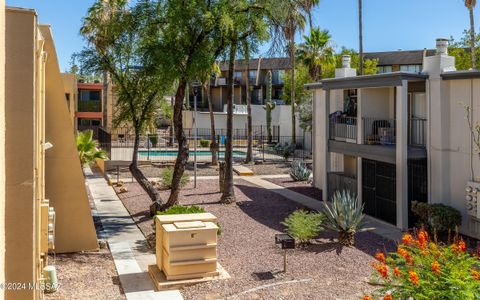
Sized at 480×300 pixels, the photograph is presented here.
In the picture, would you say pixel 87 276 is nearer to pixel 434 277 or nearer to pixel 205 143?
pixel 434 277

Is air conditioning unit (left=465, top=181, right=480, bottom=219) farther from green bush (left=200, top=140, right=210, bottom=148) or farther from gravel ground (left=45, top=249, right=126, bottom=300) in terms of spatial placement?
green bush (left=200, top=140, right=210, bottom=148)

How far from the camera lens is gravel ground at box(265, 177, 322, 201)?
2207 centimetres

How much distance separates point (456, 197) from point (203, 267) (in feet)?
27.1

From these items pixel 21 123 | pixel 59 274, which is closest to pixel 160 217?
pixel 59 274

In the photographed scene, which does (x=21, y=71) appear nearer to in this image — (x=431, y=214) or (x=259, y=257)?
(x=259, y=257)

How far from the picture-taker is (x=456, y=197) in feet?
47.8

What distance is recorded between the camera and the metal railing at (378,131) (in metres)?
17.4

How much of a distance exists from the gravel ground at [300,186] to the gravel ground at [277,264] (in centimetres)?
491

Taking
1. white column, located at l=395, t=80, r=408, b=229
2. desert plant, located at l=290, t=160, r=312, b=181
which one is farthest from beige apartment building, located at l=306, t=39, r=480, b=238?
desert plant, located at l=290, t=160, r=312, b=181

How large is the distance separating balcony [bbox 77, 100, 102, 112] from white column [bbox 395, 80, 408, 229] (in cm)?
3661

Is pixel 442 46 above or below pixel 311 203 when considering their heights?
above

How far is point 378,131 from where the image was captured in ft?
58.5

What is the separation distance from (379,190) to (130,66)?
29.7 ft

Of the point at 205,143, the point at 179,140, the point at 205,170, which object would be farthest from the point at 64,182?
the point at 205,143
